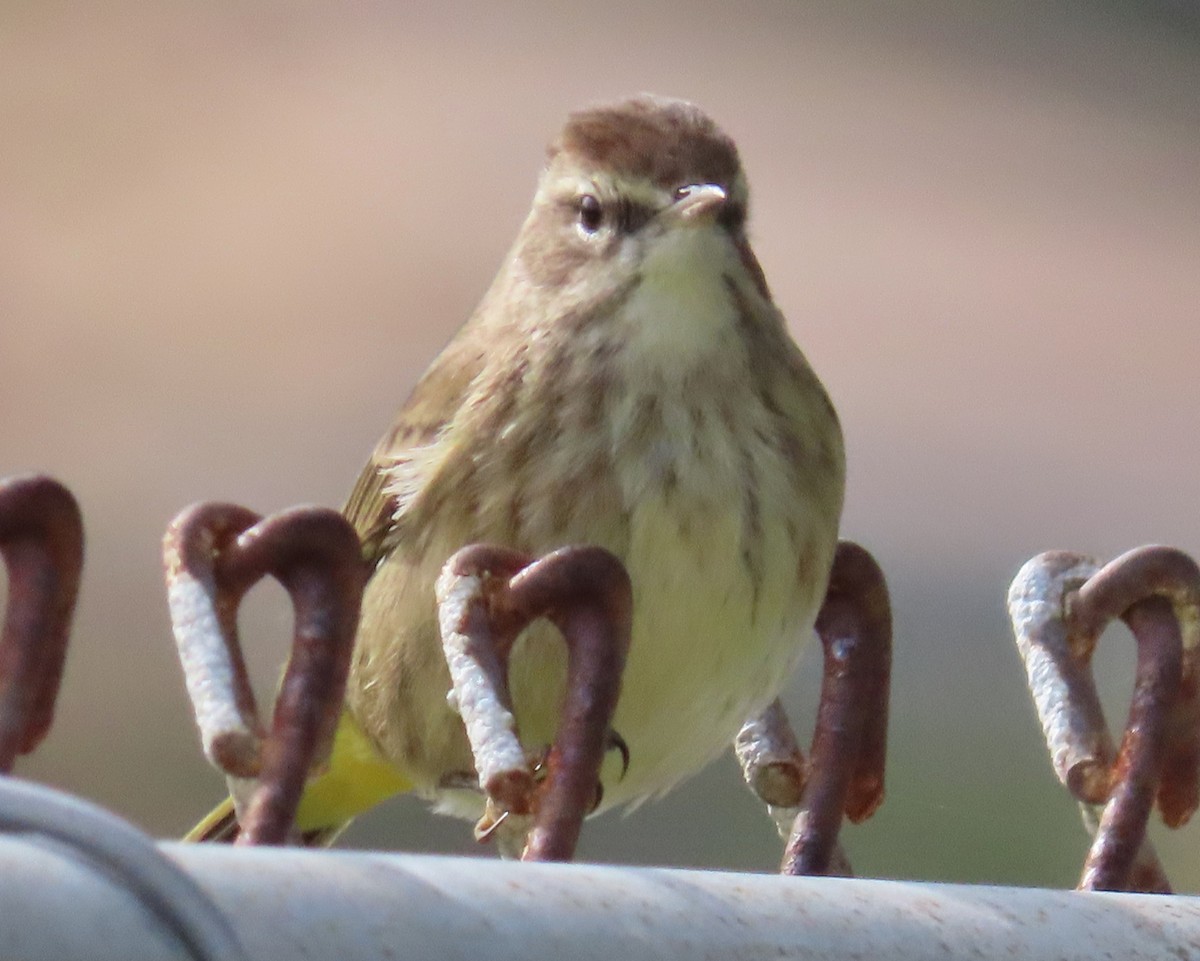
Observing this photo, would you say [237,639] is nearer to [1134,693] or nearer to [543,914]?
[543,914]

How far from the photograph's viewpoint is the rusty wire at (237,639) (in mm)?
1564

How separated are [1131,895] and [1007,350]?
9.90 m

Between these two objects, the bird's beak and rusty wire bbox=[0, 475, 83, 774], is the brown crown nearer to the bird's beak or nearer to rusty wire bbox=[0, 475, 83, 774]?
the bird's beak

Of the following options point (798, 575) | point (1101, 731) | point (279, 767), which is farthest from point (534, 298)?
point (279, 767)

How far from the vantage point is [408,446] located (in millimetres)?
3047

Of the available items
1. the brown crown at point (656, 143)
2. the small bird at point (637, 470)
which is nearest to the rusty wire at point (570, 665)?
the small bird at point (637, 470)

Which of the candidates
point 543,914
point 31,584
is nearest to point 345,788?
point 31,584

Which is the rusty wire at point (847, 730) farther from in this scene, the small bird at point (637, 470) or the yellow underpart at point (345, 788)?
the yellow underpart at point (345, 788)

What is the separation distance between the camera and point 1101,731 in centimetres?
196

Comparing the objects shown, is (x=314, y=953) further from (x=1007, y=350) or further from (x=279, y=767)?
(x=1007, y=350)

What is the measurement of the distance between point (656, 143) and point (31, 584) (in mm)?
1660

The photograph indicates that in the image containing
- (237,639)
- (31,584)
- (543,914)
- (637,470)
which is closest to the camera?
(543,914)

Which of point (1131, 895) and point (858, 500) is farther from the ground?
point (1131, 895)

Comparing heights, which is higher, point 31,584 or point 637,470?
point 31,584
